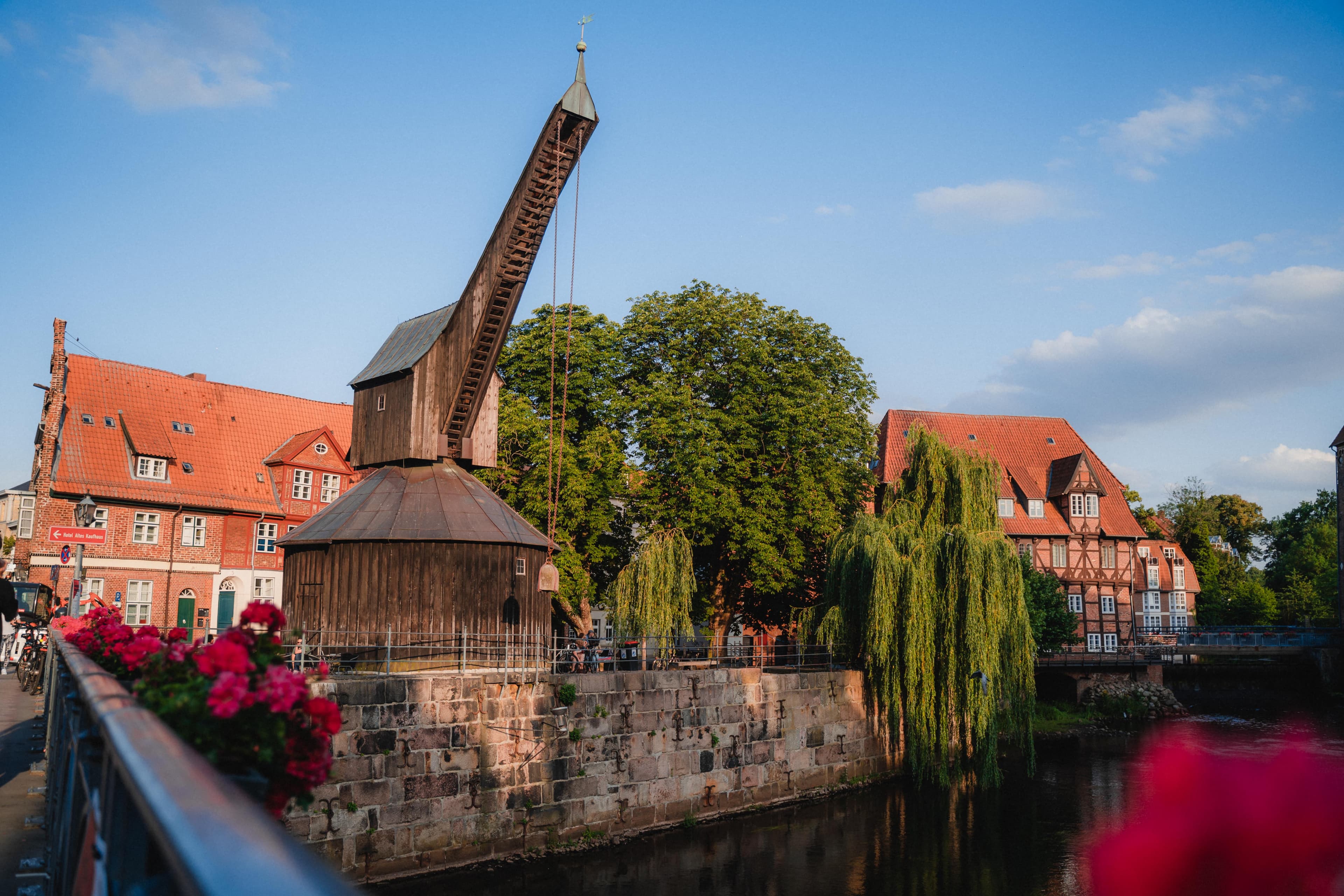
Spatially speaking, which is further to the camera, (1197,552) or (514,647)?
(1197,552)

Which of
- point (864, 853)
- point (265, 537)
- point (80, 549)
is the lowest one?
point (864, 853)

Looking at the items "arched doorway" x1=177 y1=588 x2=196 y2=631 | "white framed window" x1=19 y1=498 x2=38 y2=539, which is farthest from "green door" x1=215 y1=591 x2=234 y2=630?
"white framed window" x1=19 y1=498 x2=38 y2=539

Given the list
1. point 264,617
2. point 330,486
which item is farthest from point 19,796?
point 330,486

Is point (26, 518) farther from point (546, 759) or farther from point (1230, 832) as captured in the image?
point (1230, 832)

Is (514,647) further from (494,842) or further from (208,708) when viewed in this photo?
(208,708)

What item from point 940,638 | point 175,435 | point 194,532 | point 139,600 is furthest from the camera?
point 175,435

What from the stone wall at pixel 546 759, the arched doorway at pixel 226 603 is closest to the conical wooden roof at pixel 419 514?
the stone wall at pixel 546 759

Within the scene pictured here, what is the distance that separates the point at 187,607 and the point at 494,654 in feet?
64.5

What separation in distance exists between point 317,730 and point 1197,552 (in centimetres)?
8293

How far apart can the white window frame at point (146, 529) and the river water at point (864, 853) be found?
23779 mm

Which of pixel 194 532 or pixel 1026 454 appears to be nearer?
pixel 194 532

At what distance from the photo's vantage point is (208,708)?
141 inches

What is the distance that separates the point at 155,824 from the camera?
1388 millimetres

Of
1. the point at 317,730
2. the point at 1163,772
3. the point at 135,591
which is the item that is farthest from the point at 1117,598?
the point at 317,730
